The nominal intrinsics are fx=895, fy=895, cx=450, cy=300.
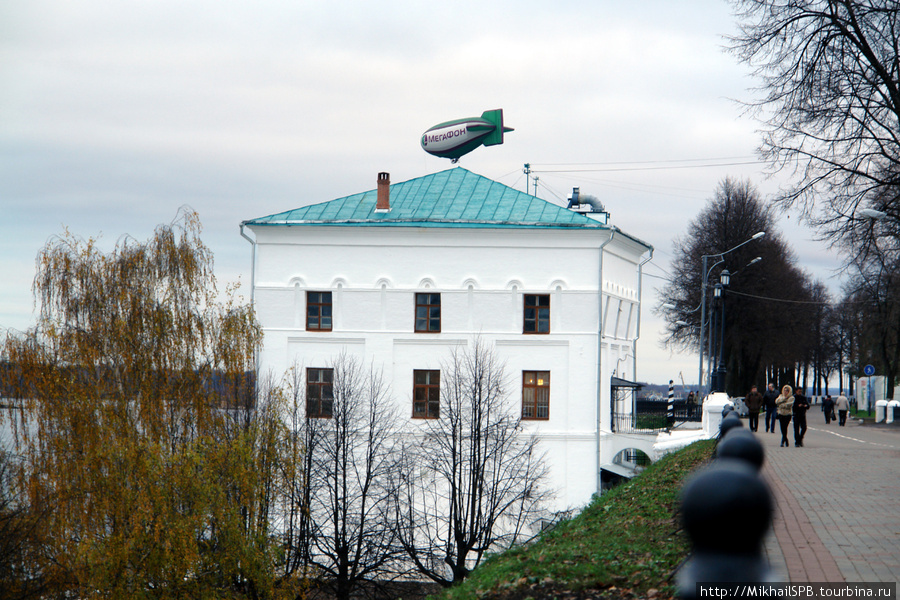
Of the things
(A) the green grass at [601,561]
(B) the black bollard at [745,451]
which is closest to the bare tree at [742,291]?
(A) the green grass at [601,561]

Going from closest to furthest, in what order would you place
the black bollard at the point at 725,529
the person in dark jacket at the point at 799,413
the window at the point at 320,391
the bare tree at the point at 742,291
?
1. the black bollard at the point at 725,529
2. the person in dark jacket at the point at 799,413
3. the window at the point at 320,391
4. the bare tree at the point at 742,291

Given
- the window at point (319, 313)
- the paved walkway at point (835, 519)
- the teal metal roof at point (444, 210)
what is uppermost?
the teal metal roof at point (444, 210)

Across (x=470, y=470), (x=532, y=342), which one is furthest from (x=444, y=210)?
(x=470, y=470)

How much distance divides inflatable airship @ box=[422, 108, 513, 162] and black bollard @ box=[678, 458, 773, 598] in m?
40.1

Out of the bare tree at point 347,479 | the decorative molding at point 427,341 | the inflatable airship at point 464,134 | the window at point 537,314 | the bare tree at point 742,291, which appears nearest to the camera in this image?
the bare tree at point 347,479

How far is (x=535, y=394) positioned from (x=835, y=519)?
2602cm

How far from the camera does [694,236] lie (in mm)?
62594

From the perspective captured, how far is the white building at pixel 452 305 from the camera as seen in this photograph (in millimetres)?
36188

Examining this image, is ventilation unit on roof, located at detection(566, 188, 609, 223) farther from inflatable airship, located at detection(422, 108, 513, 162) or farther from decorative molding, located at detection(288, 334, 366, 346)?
decorative molding, located at detection(288, 334, 366, 346)

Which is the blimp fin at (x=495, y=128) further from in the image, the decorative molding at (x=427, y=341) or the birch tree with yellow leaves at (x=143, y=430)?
the birch tree with yellow leaves at (x=143, y=430)

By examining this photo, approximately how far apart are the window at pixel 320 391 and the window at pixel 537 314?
8.23 m

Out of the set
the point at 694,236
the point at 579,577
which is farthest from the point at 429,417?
the point at 694,236

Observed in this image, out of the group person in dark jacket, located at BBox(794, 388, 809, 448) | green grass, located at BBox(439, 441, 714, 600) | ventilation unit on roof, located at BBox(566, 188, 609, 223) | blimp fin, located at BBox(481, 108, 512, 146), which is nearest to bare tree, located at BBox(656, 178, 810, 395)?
ventilation unit on roof, located at BBox(566, 188, 609, 223)

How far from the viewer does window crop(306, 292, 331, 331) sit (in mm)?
36719
